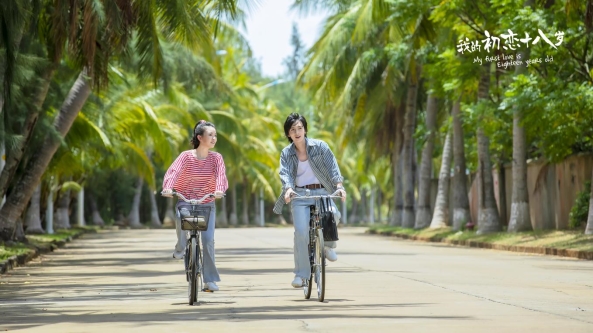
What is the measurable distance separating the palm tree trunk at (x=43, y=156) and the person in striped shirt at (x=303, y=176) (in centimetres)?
1526

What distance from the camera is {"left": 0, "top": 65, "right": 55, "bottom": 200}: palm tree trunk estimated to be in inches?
993

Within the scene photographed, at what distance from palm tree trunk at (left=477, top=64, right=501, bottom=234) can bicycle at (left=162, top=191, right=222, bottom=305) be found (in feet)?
69.0

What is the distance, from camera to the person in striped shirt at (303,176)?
1268 cm

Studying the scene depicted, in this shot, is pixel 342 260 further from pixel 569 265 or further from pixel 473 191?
pixel 473 191

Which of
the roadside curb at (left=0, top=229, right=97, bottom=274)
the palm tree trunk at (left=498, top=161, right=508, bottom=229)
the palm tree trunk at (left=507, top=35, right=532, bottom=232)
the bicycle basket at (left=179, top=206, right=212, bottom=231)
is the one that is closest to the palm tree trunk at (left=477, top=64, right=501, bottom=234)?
the palm tree trunk at (left=507, top=35, right=532, bottom=232)

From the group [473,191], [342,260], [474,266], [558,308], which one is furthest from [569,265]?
[473,191]

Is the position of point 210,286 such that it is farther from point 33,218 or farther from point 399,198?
point 399,198

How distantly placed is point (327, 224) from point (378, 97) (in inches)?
1351

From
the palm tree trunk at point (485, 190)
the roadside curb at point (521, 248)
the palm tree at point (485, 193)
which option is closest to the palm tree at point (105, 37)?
the roadside curb at point (521, 248)

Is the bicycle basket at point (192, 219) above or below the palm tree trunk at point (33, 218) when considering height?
below

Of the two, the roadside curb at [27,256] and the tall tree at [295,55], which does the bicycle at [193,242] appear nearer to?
the roadside curb at [27,256]

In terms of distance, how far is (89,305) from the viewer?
12.7m

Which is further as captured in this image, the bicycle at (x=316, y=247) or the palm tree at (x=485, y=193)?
the palm tree at (x=485, y=193)

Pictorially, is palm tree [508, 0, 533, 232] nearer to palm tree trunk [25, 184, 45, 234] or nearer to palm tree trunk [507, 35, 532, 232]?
palm tree trunk [507, 35, 532, 232]
